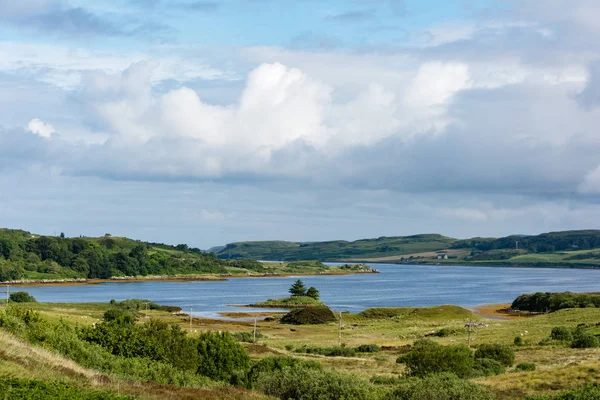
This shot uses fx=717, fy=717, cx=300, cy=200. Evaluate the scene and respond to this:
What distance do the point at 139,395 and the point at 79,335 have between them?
2031 cm

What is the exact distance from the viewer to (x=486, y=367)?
48.7 m

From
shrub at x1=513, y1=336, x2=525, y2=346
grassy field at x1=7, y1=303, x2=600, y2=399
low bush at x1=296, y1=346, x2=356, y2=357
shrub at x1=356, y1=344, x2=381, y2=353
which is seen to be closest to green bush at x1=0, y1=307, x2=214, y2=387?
grassy field at x1=7, y1=303, x2=600, y2=399

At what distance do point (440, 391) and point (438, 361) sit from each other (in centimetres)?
1687

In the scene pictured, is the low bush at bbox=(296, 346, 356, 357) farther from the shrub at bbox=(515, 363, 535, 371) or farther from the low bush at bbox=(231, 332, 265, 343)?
the shrub at bbox=(515, 363, 535, 371)

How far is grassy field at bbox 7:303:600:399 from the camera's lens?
3784 centimetres

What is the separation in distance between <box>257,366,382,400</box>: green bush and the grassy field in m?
5.02

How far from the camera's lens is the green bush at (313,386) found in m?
27.2

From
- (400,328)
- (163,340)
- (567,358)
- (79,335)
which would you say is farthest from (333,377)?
(400,328)

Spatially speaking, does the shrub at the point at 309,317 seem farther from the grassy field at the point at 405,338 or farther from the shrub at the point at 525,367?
the shrub at the point at 525,367

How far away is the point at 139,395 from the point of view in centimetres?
1992

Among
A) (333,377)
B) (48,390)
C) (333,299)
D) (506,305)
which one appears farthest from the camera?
(333,299)

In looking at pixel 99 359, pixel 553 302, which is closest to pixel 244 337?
pixel 99 359

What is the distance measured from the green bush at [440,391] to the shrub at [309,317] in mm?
74346

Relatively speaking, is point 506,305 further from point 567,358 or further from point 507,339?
point 567,358
